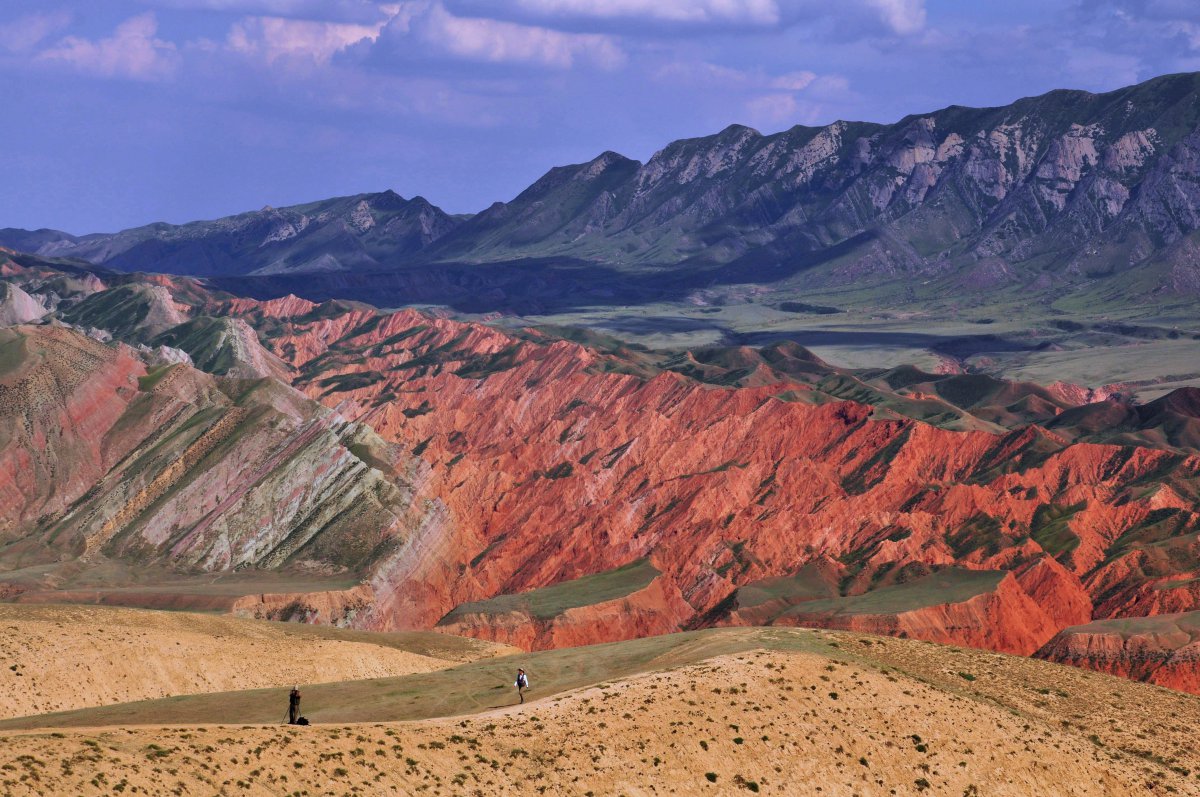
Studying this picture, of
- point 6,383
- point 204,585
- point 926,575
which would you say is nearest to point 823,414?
point 926,575

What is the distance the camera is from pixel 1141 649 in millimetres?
113500

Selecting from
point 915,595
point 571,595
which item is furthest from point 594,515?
point 915,595

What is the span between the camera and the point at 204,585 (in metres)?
138

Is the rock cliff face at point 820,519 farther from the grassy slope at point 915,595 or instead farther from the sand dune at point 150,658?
the sand dune at point 150,658

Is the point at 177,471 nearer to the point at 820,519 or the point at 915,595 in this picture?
the point at 820,519

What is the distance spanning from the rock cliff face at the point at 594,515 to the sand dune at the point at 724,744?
58.4 m

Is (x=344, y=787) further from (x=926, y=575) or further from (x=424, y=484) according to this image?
(x=424, y=484)

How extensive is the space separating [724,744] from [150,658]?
118 ft

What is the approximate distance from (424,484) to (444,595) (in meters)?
25.0

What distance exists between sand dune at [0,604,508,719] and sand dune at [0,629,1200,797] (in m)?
20.7

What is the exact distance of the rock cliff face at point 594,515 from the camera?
135 meters

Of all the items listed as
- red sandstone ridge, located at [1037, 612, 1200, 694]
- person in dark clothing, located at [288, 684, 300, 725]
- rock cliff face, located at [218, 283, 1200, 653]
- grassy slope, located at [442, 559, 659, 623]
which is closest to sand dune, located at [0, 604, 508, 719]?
person in dark clothing, located at [288, 684, 300, 725]

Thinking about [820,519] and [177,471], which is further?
[177,471]

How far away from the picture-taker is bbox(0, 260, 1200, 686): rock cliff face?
442 feet
